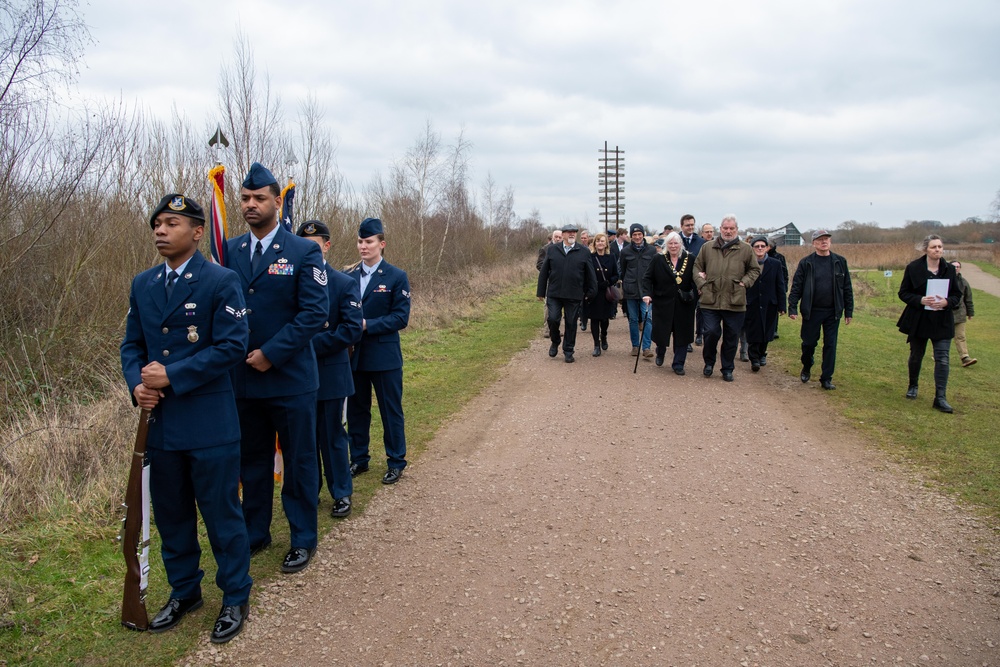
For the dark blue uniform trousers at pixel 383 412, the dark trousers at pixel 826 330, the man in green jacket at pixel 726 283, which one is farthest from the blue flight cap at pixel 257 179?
the dark trousers at pixel 826 330

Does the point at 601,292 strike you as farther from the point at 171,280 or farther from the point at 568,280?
the point at 171,280

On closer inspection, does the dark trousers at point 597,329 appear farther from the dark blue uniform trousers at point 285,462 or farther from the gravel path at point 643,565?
the dark blue uniform trousers at point 285,462

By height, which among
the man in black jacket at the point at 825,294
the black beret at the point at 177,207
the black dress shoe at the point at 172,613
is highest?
the black beret at the point at 177,207

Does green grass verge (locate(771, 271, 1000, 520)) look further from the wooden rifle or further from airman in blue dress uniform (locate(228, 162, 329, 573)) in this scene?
the wooden rifle

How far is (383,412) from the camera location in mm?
5922

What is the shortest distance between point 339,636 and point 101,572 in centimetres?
178

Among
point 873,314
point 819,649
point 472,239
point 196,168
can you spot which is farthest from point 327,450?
point 472,239

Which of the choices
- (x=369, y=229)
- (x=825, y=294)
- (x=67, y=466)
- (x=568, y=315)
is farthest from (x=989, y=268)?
(x=67, y=466)

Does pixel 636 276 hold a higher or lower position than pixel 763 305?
higher

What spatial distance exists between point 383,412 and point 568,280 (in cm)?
583

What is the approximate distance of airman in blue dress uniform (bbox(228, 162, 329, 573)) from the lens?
406cm

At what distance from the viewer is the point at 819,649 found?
3.42m

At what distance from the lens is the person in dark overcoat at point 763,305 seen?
1063 centimetres

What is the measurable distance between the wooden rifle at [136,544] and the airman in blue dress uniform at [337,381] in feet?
5.24
